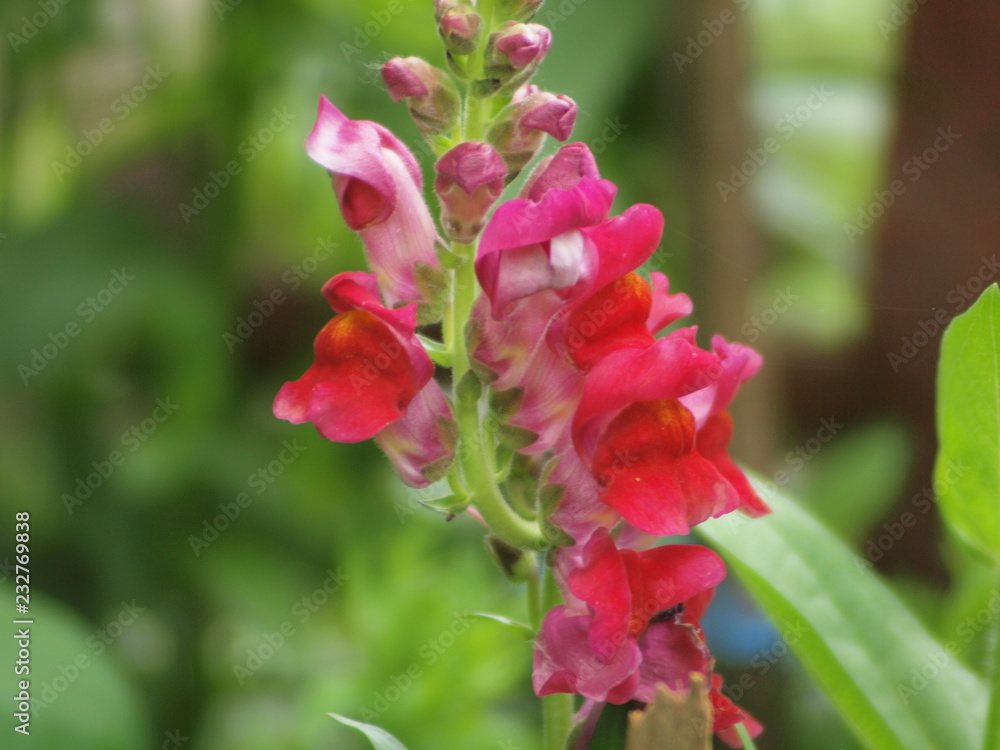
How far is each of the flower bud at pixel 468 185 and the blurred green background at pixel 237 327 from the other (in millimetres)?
589

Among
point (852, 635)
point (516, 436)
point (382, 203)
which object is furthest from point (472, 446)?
point (852, 635)

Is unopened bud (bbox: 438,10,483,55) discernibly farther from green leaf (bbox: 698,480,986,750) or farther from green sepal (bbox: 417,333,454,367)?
green leaf (bbox: 698,480,986,750)

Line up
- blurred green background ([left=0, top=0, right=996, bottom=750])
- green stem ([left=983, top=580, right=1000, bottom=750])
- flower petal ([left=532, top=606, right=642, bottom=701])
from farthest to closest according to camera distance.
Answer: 1. blurred green background ([left=0, top=0, right=996, bottom=750])
2. green stem ([left=983, top=580, right=1000, bottom=750])
3. flower petal ([left=532, top=606, right=642, bottom=701])

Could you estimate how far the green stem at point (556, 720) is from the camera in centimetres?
48

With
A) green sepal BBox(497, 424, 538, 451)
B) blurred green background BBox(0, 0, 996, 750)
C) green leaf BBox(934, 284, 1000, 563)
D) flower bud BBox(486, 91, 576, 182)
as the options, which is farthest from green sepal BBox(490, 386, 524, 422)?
blurred green background BBox(0, 0, 996, 750)

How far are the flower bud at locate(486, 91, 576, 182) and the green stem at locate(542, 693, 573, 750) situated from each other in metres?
0.25

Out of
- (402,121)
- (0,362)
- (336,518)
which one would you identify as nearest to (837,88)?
(402,121)

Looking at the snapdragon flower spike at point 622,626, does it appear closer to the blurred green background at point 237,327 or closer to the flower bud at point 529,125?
the flower bud at point 529,125

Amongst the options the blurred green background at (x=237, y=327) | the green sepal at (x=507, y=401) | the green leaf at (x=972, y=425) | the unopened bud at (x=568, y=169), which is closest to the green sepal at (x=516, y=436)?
the green sepal at (x=507, y=401)

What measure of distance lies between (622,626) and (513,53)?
252 mm

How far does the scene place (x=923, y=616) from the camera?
3.83ft

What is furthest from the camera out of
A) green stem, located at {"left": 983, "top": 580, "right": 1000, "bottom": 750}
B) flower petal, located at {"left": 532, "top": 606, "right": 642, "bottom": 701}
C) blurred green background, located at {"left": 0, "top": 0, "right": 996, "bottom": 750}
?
blurred green background, located at {"left": 0, "top": 0, "right": 996, "bottom": 750}

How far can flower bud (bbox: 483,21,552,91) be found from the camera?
1.48 feet

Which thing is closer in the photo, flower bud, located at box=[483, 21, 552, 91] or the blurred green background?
flower bud, located at box=[483, 21, 552, 91]
